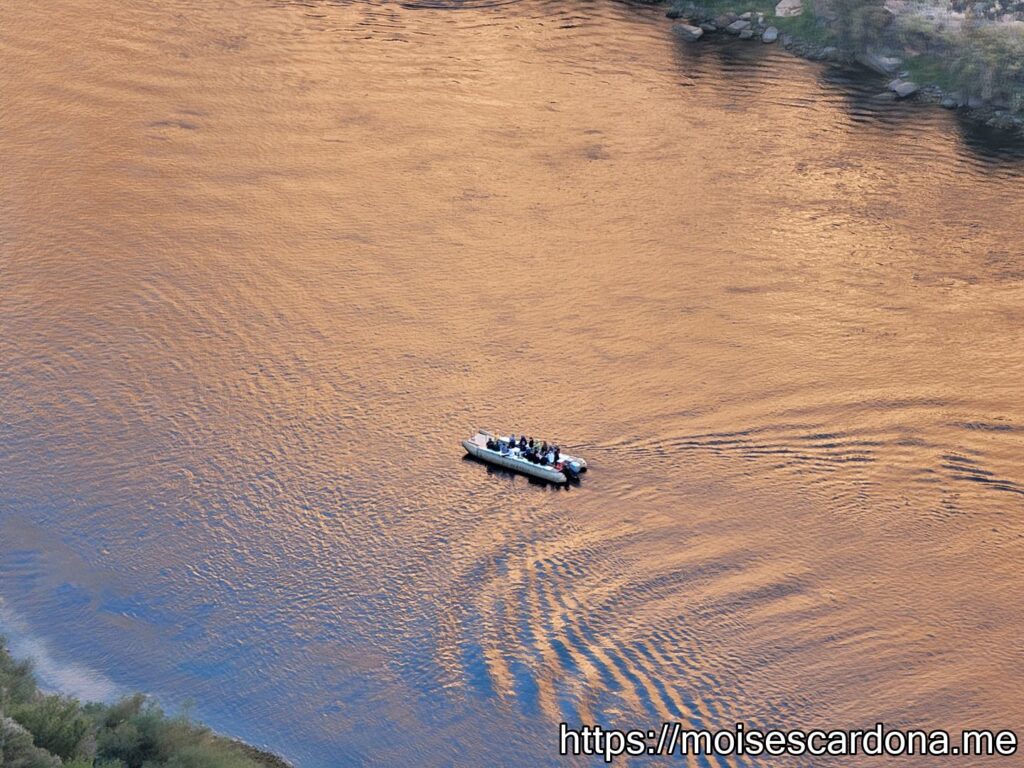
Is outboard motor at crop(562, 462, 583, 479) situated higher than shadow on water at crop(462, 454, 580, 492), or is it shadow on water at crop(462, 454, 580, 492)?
outboard motor at crop(562, 462, 583, 479)


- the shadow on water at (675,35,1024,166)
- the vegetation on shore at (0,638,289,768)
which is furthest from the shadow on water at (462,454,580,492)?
the shadow on water at (675,35,1024,166)

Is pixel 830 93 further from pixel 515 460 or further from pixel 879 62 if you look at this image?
pixel 515 460

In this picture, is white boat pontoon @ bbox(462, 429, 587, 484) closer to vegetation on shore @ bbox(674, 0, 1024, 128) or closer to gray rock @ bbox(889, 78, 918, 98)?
gray rock @ bbox(889, 78, 918, 98)

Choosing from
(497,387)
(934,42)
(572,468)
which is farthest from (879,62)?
(572,468)

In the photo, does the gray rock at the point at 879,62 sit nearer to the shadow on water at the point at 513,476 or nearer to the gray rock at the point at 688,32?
the gray rock at the point at 688,32

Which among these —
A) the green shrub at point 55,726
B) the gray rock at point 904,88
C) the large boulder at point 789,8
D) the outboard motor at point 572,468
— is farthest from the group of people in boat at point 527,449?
the large boulder at point 789,8

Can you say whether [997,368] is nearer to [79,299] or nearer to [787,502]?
[787,502]
